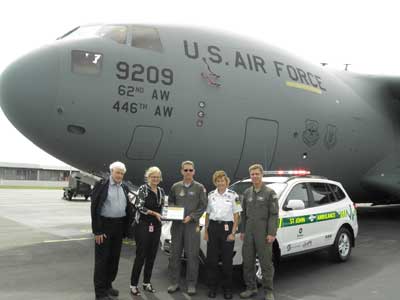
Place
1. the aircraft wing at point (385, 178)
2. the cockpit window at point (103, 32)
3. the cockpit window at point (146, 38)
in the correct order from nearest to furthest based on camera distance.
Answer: the cockpit window at point (103, 32)
the cockpit window at point (146, 38)
the aircraft wing at point (385, 178)

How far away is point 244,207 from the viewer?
5.82 m

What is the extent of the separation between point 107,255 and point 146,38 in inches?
180

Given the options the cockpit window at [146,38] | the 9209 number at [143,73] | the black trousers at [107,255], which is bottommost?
the black trousers at [107,255]

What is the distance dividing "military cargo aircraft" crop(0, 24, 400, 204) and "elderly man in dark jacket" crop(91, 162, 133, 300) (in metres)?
2.25

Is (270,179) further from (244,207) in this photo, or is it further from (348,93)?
(348,93)

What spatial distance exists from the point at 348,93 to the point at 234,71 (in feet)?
15.1

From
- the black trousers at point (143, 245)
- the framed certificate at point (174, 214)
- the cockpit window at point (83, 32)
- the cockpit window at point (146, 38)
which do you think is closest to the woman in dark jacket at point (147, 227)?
the black trousers at point (143, 245)

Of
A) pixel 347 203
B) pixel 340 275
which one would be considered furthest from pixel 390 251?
pixel 340 275

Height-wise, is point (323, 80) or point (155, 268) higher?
point (323, 80)

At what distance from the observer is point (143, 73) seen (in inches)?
300

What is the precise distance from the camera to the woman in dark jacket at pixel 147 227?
543 centimetres

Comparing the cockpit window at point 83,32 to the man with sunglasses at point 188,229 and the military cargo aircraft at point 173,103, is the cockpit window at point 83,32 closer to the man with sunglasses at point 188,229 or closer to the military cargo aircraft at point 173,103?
the military cargo aircraft at point 173,103

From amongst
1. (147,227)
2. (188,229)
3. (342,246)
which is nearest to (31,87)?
(147,227)

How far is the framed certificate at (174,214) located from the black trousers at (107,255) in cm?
62
